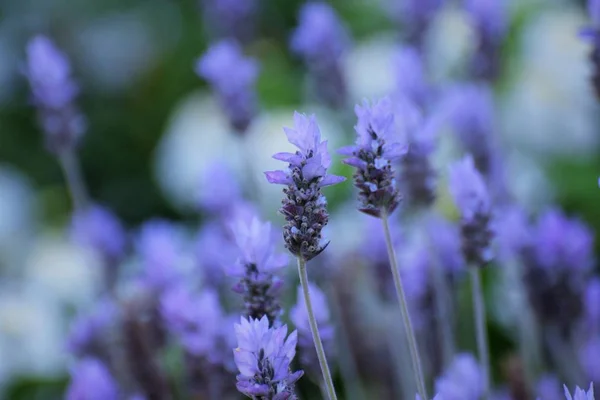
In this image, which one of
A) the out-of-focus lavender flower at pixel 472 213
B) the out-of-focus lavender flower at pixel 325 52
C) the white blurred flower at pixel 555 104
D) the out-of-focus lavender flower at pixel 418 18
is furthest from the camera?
the white blurred flower at pixel 555 104

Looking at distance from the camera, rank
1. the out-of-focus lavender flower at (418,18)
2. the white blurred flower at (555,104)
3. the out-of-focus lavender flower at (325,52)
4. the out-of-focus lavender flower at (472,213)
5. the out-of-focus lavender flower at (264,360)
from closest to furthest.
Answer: the out-of-focus lavender flower at (264,360), the out-of-focus lavender flower at (472,213), the out-of-focus lavender flower at (325,52), the out-of-focus lavender flower at (418,18), the white blurred flower at (555,104)

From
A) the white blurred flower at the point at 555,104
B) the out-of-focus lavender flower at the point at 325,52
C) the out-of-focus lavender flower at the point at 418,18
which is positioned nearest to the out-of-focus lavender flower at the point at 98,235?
the out-of-focus lavender flower at the point at 325,52

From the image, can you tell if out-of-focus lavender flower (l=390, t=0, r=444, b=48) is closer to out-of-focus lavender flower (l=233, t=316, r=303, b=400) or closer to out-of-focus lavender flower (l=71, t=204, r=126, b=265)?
out-of-focus lavender flower (l=71, t=204, r=126, b=265)

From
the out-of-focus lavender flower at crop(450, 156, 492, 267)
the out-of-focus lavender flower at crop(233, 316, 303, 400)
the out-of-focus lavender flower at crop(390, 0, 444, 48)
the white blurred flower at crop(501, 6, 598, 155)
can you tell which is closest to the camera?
the out-of-focus lavender flower at crop(233, 316, 303, 400)

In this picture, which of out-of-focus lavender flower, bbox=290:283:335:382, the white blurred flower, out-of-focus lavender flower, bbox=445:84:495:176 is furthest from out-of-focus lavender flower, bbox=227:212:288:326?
the white blurred flower

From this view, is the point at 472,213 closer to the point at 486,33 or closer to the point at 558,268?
the point at 558,268

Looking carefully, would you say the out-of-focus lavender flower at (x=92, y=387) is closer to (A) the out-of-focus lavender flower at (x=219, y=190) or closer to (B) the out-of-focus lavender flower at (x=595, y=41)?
(A) the out-of-focus lavender flower at (x=219, y=190)
